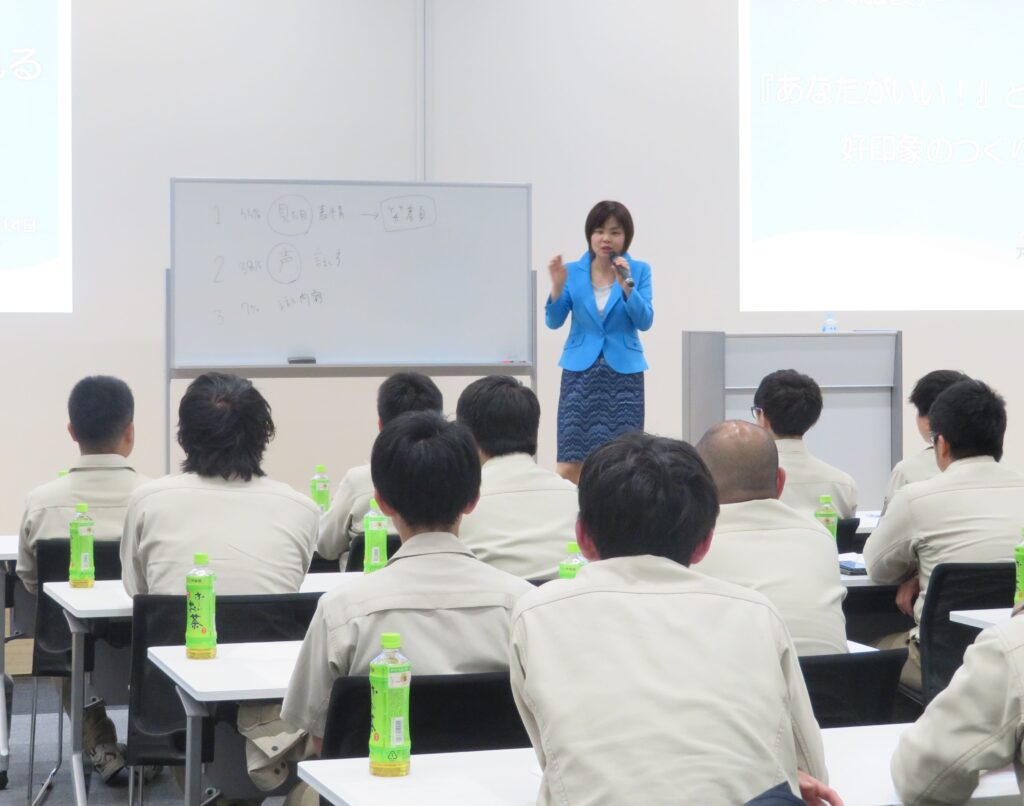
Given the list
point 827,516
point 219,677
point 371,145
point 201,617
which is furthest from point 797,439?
point 371,145

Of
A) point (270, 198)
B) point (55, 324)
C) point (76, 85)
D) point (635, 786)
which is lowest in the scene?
point (635, 786)

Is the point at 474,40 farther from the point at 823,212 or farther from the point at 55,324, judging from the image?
the point at 55,324

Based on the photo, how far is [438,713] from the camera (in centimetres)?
201

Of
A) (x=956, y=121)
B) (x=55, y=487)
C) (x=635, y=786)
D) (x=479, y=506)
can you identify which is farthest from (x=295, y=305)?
(x=635, y=786)

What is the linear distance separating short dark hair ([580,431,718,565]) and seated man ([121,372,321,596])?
1429 mm

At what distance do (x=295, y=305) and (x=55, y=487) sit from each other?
270 centimetres

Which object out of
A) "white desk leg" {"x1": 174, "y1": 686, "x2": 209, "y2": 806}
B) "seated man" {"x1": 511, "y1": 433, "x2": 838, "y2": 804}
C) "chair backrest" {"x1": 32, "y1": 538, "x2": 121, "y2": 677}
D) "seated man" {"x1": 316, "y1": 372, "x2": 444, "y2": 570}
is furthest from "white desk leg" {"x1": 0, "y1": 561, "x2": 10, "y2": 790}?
"seated man" {"x1": 511, "y1": 433, "x2": 838, "y2": 804}

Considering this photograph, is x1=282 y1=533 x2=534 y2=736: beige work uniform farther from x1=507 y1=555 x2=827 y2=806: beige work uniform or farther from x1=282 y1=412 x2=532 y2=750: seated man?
x1=507 y1=555 x2=827 y2=806: beige work uniform

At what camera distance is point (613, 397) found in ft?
19.5

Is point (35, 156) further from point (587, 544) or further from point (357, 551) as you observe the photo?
point (587, 544)

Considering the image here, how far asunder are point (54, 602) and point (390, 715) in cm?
216

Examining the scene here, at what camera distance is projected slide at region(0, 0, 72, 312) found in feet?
21.5

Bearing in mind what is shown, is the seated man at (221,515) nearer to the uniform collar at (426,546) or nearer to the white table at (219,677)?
the white table at (219,677)

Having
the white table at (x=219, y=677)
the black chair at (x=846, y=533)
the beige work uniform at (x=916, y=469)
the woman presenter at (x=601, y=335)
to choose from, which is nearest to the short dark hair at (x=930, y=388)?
the beige work uniform at (x=916, y=469)
